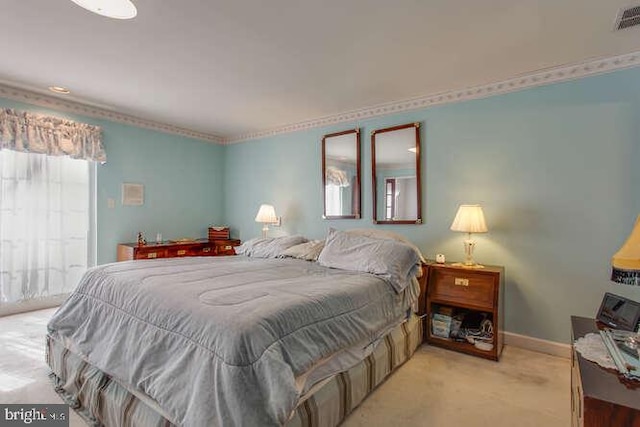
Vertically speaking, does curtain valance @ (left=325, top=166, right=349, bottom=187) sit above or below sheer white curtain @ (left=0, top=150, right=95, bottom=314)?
above

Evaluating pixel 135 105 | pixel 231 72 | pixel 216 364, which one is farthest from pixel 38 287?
pixel 216 364

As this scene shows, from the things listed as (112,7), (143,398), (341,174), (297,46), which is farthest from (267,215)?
(143,398)

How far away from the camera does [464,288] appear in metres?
2.68

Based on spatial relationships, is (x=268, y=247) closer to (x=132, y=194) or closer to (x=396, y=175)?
(x=396, y=175)

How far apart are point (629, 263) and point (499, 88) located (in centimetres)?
228

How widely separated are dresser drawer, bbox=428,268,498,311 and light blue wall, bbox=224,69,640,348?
0.45m

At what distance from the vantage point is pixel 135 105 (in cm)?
375

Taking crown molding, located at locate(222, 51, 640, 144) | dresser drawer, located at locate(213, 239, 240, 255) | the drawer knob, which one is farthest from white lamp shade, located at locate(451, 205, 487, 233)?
dresser drawer, located at locate(213, 239, 240, 255)

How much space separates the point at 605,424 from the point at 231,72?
3091 millimetres

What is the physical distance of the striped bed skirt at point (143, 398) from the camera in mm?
1519

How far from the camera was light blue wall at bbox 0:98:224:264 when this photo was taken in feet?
13.2

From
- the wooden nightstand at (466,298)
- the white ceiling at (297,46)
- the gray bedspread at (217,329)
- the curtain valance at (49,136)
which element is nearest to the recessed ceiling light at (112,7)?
the white ceiling at (297,46)

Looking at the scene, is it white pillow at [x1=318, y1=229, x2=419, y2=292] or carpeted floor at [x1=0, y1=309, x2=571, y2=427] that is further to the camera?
white pillow at [x1=318, y1=229, x2=419, y2=292]

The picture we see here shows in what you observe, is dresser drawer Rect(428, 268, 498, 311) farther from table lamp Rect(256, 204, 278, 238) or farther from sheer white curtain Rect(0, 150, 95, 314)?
sheer white curtain Rect(0, 150, 95, 314)
